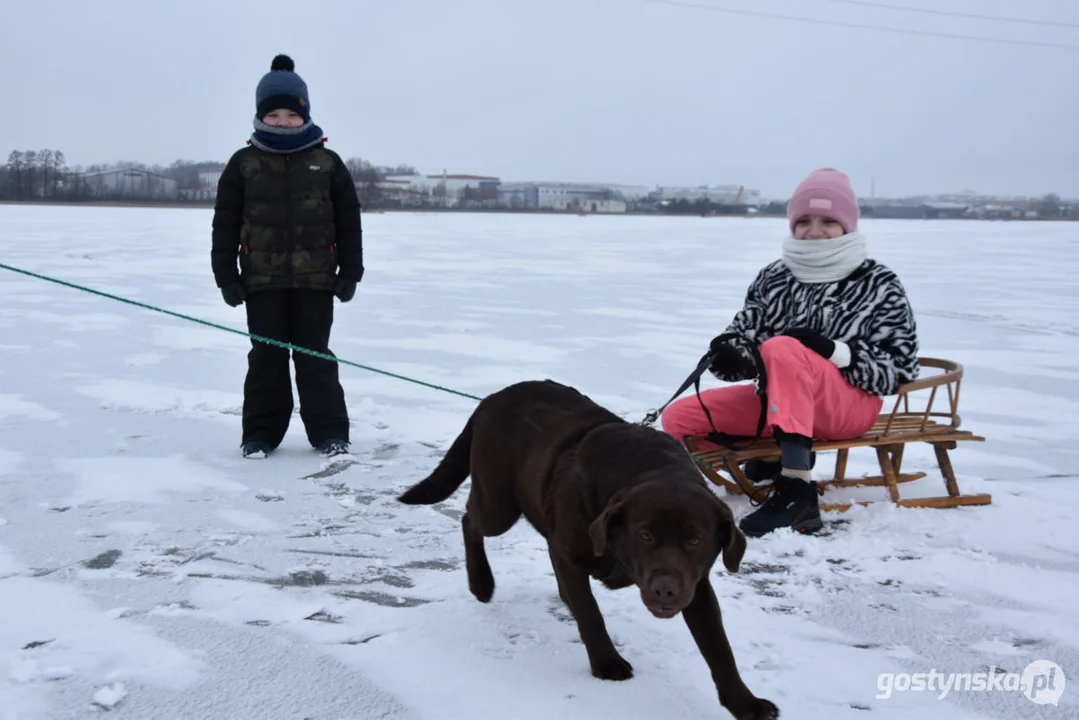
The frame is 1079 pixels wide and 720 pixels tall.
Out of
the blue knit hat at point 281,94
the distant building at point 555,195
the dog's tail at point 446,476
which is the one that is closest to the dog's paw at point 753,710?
the dog's tail at point 446,476

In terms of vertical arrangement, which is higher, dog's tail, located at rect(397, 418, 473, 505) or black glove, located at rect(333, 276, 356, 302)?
black glove, located at rect(333, 276, 356, 302)

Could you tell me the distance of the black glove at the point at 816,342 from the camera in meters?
3.74

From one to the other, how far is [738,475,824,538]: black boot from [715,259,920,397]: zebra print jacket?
0.51 meters

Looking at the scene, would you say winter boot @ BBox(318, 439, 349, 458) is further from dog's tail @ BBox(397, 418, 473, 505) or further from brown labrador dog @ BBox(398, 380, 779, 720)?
brown labrador dog @ BBox(398, 380, 779, 720)

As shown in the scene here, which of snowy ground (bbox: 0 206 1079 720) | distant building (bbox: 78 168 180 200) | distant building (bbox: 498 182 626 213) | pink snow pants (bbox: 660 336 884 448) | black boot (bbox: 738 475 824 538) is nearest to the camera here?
snowy ground (bbox: 0 206 1079 720)

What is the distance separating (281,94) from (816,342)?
111 inches

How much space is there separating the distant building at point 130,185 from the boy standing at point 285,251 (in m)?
72.2

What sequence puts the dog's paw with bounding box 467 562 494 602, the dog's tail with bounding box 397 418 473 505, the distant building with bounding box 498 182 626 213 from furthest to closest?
the distant building with bounding box 498 182 626 213 → the dog's tail with bounding box 397 418 473 505 → the dog's paw with bounding box 467 562 494 602

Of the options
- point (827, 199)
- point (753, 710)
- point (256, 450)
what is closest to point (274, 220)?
point (256, 450)

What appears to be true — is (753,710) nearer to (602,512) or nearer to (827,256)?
(602,512)

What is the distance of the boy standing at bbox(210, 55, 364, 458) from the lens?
15.4ft

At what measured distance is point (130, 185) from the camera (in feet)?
268

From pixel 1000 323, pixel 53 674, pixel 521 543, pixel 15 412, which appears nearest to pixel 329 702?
pixel 53 674

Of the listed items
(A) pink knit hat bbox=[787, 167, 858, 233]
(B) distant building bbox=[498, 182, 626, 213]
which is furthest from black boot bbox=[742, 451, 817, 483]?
(B) distant building bbox=[498, 182, 626, 213]
